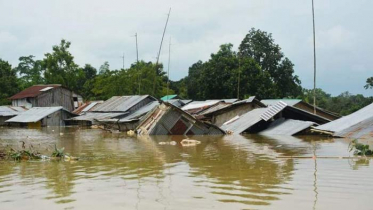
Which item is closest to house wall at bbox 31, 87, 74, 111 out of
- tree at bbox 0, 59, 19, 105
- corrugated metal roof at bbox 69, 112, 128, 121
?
tree at bbox 0, 59, 19, 105

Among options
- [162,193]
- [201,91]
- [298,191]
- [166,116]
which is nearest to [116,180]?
[162,193]

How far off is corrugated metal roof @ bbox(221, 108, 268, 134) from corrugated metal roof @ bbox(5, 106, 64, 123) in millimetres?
16674

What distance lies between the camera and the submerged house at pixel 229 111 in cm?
2427

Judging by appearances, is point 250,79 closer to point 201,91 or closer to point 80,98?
point 201,91

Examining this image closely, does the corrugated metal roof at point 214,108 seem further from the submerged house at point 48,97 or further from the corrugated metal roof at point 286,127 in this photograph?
the submerged house at point 48,97

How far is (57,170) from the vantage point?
842 cm

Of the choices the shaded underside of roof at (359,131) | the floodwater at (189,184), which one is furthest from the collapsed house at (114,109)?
the floodwater at (189,184)

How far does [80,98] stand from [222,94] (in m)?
14.7

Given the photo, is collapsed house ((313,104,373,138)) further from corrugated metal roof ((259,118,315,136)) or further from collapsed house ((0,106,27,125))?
collapsed house ((0,106,27,125))

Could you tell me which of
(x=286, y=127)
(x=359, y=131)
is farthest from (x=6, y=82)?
(x=359, y=131)

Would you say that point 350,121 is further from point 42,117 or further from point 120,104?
point 42,117

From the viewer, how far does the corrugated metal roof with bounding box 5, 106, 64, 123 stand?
33.8 meters

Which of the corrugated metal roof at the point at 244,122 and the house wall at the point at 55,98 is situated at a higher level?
the house wall at the point at 55,98

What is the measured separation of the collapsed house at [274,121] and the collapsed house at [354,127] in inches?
69.4
